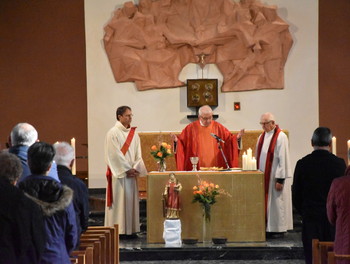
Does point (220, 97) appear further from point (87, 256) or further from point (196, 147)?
point (87, 256)

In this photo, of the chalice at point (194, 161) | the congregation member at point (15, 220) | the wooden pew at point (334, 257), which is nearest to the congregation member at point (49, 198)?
the congregation member at point (15, 220)

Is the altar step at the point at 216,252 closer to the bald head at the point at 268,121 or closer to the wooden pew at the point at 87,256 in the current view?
the bald head at the point at 268,121

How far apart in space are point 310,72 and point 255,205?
3584 mm

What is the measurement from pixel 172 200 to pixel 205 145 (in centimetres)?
142

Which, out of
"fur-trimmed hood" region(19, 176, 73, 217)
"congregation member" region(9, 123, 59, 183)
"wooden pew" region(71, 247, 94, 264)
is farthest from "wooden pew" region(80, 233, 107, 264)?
"fur-trimmed hood" region(19, 176, 73, 217)

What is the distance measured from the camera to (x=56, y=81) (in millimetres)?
13070

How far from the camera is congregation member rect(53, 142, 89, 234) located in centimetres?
573

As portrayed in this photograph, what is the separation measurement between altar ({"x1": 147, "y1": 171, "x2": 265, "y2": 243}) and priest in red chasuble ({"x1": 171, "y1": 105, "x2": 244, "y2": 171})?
0.88 m

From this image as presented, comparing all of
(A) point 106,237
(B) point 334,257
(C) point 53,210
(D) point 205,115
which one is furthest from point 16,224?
(D) point 205,115

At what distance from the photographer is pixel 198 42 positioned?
12250 mm

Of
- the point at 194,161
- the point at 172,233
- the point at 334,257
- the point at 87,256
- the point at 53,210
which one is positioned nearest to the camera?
the point at 53,210

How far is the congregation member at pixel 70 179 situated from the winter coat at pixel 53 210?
661 mm

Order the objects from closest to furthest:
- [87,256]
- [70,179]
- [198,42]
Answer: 1. [87,256]
2. [70,179]
3. [198,42]

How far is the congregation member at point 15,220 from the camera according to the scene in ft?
14.3
